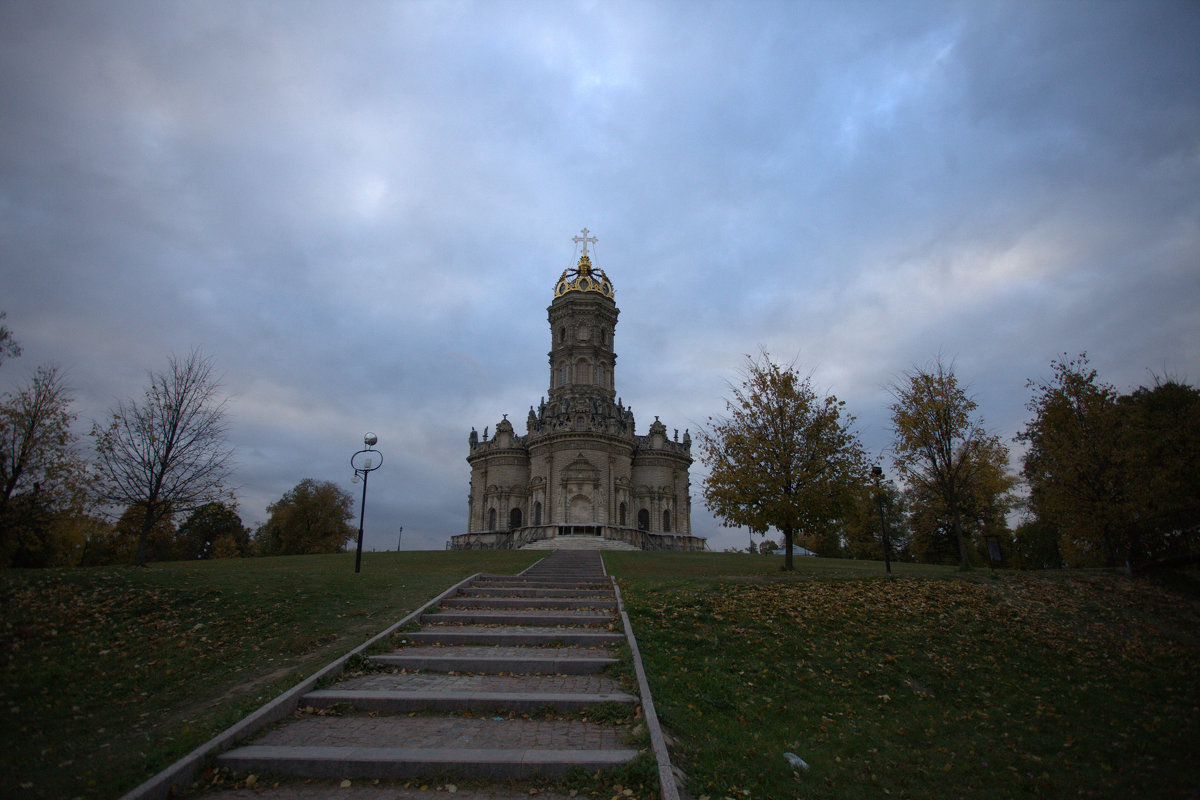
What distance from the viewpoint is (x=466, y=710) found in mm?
7945

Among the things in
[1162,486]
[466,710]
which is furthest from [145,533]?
[1162,486]

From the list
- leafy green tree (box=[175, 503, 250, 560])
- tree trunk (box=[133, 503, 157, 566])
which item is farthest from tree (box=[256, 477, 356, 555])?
tree trunk (box=[133, 503, 157, 566])

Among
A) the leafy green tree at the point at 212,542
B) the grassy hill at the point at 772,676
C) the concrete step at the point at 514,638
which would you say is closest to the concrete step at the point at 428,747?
the grassy hill at the point at 772,676

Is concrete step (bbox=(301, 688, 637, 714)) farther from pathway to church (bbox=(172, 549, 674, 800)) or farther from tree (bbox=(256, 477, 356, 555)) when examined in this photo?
tree (bbox=(256, 477, 356, 555))

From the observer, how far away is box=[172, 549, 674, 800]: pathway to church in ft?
20.4

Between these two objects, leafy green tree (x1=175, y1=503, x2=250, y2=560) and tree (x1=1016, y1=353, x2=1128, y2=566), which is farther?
leafy green tree (x1=175, y1=503, x2=250, y2=560)

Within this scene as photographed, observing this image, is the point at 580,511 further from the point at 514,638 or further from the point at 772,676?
the point at 772,676

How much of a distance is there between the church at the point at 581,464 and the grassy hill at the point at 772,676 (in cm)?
3140

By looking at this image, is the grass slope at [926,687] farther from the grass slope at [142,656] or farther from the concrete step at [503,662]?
the grass slope at [142,656]

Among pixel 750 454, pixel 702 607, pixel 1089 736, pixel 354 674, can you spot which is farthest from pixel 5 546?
pixel 1089 736

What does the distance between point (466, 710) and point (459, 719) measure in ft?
0.95

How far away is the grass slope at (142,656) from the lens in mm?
6375

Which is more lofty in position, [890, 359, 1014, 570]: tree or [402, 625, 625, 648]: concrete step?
[890, 359, 1014, 570]: tree

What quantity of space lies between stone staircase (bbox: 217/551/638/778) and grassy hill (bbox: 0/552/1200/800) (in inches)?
35.3
